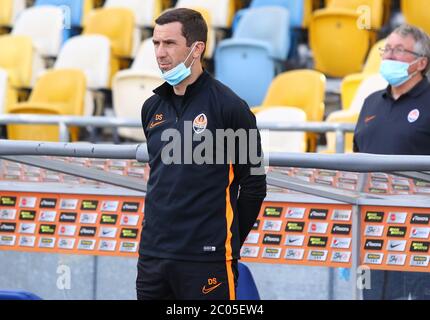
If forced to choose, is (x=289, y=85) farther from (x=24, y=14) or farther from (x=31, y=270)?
(x=31, y=270)

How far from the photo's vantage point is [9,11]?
38.5ft

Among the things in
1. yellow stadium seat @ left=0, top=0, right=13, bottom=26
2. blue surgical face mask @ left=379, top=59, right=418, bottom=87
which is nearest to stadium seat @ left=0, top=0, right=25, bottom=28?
yellow stadium seat @ left=0, top=0, right=13, bottom=26

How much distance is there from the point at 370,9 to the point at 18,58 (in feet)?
10.1

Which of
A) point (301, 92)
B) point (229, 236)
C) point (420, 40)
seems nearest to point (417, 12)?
point (301, 92)

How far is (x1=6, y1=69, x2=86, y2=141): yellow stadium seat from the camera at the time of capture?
9.30 meters

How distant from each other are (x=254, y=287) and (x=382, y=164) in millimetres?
706

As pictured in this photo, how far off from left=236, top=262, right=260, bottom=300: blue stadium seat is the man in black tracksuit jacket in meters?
0.34

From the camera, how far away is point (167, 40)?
4199mm

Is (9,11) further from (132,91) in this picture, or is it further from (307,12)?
(307,12)

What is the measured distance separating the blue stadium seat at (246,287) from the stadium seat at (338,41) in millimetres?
5555

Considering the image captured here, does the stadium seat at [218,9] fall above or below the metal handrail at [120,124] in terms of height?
above

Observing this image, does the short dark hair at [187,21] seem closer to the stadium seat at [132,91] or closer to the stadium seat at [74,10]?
the stadium seat at [132,91]

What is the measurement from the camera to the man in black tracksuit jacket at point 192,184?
4074mm

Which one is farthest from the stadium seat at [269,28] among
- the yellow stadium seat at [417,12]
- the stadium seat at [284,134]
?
the stadium seat at [284,134]
